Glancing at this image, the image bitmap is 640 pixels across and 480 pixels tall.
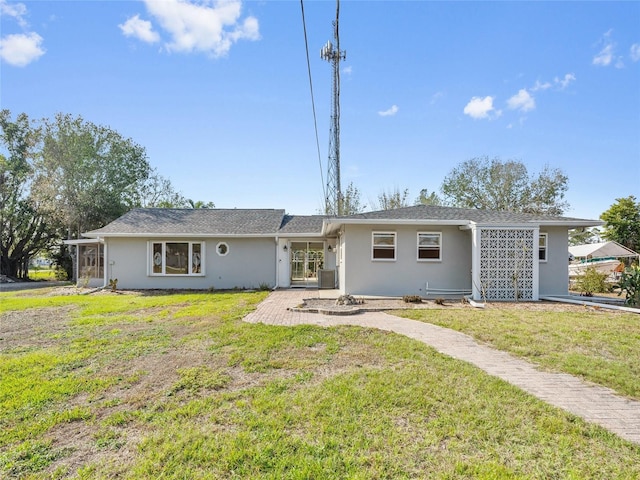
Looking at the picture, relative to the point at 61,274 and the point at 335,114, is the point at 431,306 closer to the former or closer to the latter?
the point at 335,114

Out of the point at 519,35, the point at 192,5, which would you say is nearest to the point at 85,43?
the point at 192,5

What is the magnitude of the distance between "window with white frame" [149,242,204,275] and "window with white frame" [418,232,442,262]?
33.0 ft

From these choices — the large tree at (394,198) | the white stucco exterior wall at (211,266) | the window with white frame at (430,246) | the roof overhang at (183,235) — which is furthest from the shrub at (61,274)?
the window with white frame at (430,246)

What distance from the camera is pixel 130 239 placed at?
53.3ft

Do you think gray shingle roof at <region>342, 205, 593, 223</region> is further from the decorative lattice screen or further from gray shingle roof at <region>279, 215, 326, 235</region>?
gray shingle roof at <region>279, 215, 326, 235</region>

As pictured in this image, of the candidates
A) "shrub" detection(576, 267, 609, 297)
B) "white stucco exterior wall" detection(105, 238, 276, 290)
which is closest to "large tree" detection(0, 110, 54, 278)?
"white stucco exterior wall" detection(105, 238, 276, 290)

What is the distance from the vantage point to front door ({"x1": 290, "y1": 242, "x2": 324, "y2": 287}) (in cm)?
1788

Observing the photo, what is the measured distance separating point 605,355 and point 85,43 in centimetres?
1482

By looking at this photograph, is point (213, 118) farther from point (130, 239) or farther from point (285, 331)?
point (285, 331)

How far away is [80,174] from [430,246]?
24.8 meters

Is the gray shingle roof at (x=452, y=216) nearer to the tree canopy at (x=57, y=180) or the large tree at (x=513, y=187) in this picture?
the large tree at (x=513, y=187)

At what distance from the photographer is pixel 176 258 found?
1625cm

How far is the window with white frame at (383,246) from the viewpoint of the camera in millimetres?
12856

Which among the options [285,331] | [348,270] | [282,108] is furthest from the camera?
[282,108]
